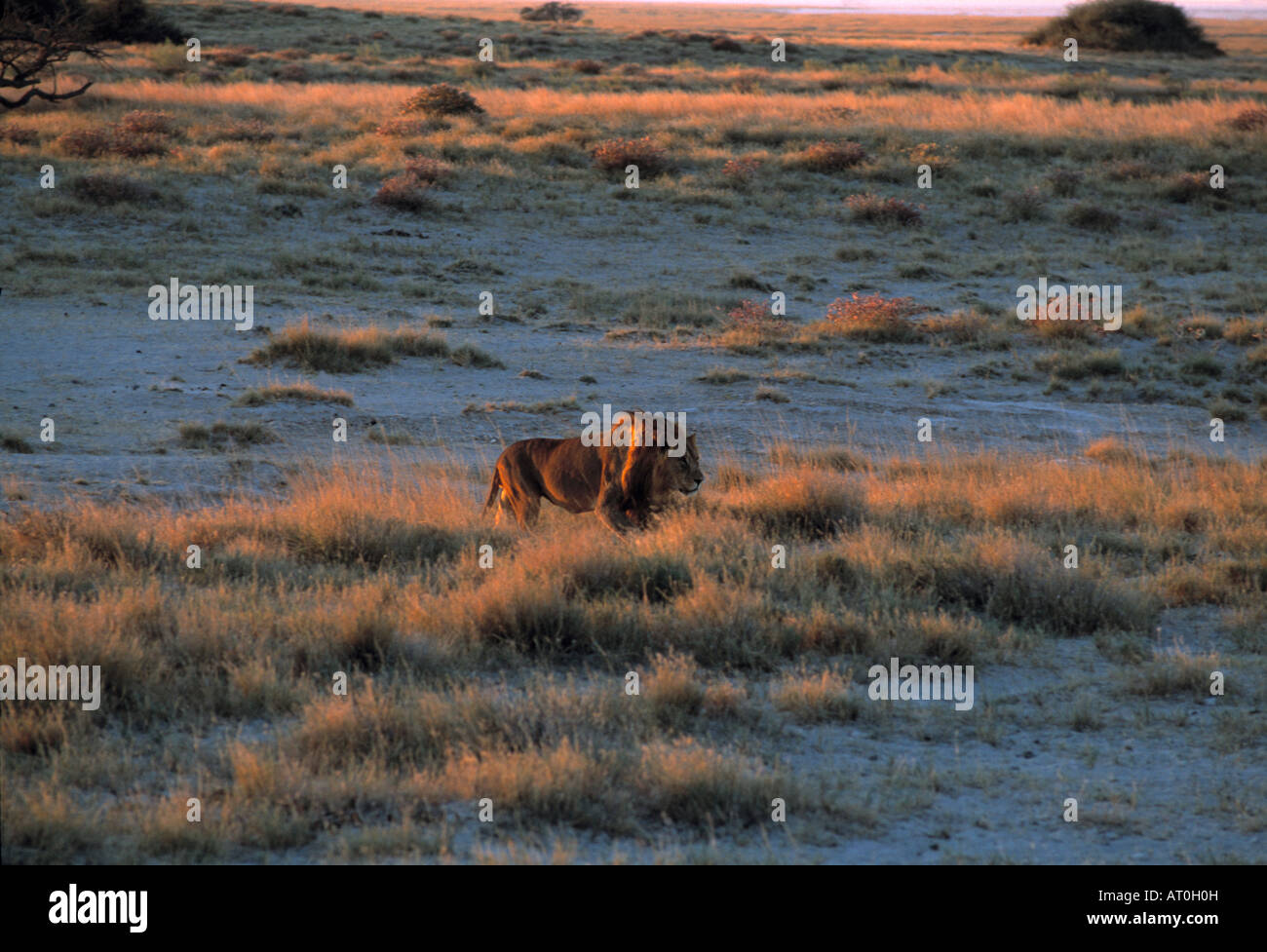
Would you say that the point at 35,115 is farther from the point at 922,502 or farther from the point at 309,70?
the point at 922,502

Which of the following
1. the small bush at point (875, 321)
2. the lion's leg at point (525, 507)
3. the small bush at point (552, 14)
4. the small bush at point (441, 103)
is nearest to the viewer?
the lion's leg at point (525, 507)

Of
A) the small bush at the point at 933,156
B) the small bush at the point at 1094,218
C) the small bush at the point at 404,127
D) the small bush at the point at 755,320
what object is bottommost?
the small bush at the point at 755,320

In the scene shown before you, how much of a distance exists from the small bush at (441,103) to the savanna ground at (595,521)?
2.66ft

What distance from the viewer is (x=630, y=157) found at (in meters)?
23.8

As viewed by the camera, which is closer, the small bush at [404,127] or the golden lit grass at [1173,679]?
the golden lit grass at [1173,679]

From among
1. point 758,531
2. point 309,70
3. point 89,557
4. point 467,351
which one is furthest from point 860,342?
point 309,70

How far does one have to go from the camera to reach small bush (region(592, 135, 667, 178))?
78.0 feet

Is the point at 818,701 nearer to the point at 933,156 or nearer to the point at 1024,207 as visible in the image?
the point at 1024,207

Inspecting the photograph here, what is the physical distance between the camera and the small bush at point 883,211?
22.3m

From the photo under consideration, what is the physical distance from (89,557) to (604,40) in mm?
46651

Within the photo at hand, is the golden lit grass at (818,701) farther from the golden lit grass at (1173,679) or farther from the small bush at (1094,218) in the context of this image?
the small bush at (1094,218)

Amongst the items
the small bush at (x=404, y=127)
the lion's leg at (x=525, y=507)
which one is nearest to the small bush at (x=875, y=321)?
the lion's leg at (x=525, y=507)

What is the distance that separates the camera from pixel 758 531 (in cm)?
841

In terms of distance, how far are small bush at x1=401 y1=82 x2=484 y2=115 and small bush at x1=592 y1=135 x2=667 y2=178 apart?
16.0ft
